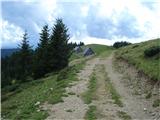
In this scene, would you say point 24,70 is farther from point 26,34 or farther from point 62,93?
point 62,93

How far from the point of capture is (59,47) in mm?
68250

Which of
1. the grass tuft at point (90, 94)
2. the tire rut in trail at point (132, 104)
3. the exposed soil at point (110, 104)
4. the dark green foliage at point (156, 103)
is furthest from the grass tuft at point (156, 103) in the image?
the grass tuft at point (90, 94)

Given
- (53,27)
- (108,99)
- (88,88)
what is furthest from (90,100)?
(53,27)

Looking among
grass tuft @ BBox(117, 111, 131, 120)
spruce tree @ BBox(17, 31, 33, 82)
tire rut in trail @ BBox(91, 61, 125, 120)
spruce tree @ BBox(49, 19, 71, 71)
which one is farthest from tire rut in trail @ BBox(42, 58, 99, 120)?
spruce tree @ BBox(17, 31, 33, 82)

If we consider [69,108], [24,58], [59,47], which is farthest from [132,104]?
[24,58]

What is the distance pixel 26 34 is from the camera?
88938 millimetres

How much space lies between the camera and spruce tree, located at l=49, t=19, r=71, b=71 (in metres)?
67.4

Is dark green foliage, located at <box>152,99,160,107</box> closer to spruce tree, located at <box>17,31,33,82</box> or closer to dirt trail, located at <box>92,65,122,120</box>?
dirt trail, located at <box>92,65,122,120</box>

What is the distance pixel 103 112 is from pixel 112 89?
9448 millimetres

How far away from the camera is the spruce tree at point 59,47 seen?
67.4m

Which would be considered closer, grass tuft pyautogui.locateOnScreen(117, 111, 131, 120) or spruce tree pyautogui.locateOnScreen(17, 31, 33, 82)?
grass tuft pyautogui.locateOnScreen(117, 111, 131, 120)

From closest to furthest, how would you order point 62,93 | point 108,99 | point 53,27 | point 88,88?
point 108,99 < point 62,93 < point 88,88 < point 53,27

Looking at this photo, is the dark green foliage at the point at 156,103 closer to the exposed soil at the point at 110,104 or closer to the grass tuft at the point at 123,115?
the exposed soil at the point at 110,104

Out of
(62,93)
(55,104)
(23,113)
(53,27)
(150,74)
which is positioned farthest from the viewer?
(53,27)
